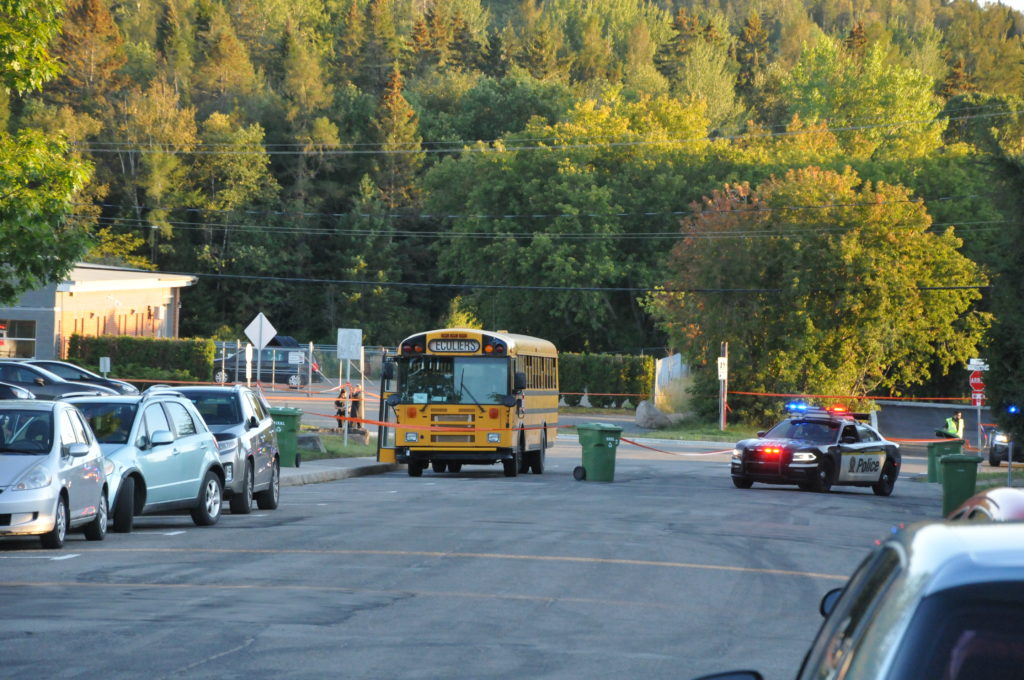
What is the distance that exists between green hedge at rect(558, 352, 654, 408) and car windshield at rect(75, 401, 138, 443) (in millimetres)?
57755

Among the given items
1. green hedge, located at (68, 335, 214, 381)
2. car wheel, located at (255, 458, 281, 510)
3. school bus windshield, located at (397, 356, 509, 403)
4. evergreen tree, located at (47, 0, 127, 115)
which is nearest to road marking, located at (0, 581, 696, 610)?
car wheel, located at (255, 458, 281, 510)

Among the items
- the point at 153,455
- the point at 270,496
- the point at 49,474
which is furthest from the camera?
the point at 270,496

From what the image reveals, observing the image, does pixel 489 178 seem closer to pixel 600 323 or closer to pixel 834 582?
pixel 600 323

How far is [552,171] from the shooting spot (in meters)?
87.2

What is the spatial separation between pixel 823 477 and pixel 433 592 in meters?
17.7

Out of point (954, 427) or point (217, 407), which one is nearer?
point (217, 407)

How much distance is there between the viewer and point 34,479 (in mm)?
15094

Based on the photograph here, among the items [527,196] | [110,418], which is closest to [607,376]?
[527,196]

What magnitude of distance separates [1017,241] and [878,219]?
3752 cm

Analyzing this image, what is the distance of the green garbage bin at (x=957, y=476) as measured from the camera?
995 inches

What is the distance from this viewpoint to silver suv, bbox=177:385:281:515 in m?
20.3

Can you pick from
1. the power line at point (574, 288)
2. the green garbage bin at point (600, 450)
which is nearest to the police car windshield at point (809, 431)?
the green garbage bin at point (600, 450)

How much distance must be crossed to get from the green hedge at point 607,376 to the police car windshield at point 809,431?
45404 millimetres

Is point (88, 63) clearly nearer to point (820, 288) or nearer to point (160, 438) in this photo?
point (820, 288)
